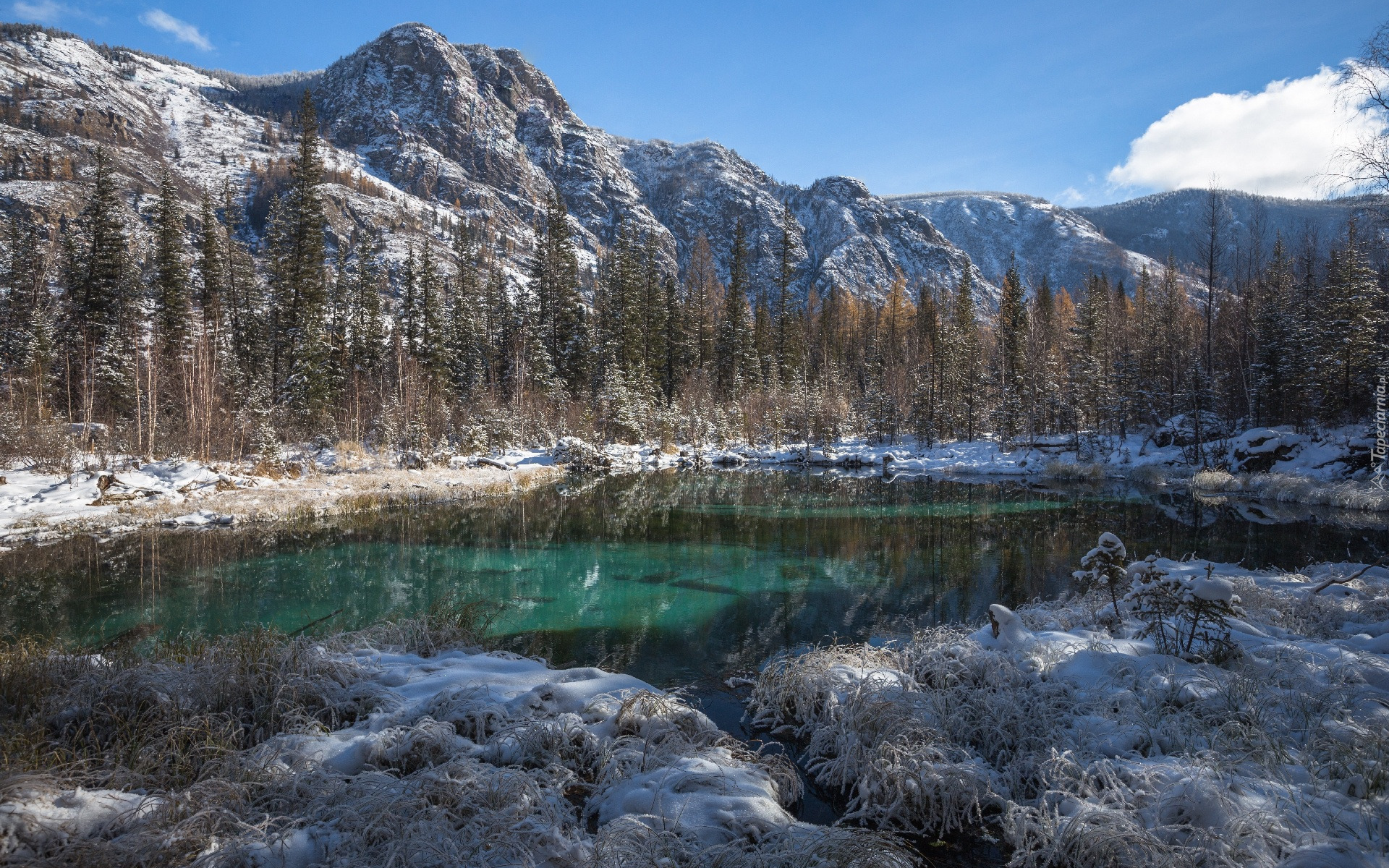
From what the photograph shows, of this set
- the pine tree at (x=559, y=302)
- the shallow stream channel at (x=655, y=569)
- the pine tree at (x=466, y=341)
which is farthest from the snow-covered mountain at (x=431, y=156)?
the shallow stream channel at (x=655, y=569)

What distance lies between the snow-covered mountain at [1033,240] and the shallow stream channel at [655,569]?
468 feet

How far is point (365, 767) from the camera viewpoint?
3.81 m

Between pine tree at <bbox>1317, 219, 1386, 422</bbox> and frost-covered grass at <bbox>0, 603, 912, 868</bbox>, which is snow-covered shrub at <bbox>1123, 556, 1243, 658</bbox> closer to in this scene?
frost-covered grass at <bbox>0, 603, 912, 868</bbox>

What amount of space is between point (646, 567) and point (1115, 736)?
9009 mm

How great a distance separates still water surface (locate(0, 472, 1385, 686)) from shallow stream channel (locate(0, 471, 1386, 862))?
56mm

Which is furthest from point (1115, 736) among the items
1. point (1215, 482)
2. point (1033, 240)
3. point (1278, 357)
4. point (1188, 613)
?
point (1033, 240)

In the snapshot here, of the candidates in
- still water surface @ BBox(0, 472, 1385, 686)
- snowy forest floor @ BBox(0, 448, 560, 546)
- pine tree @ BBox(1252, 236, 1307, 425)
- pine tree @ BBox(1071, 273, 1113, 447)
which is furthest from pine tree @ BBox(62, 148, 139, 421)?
pine tree @ BBox(1252, 236, 1307, 425)

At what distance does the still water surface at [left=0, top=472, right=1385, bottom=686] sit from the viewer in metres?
8.71

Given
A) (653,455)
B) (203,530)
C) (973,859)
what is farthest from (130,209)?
(973,859)

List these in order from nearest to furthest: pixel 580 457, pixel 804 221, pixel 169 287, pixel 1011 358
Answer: pixel 169 287 < pixel 580 457 < pixel 1011 358 < pixel 804 221

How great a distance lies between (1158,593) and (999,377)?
3878cm

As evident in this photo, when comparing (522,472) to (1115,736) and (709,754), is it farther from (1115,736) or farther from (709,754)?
(1115,736)

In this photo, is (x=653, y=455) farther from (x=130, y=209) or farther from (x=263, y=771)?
(x=130, y=209)

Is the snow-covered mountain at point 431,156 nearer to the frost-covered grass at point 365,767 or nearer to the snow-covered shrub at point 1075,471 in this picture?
the snow-covered shrub at point 1075,471
